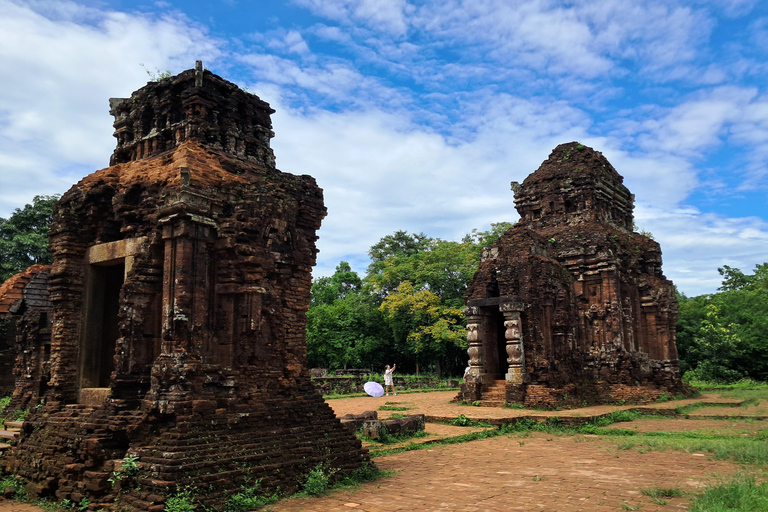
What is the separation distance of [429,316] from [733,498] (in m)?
29.9

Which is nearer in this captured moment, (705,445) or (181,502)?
(181,502)

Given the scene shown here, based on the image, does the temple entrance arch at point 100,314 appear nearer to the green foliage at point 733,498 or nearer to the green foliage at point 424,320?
the green foliage at point 733,498

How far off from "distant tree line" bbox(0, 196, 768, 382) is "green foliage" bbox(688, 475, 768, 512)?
24436 millimetres

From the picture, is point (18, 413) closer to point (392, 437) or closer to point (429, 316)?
point (392, 437)

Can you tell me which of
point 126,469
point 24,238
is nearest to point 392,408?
point 126,469

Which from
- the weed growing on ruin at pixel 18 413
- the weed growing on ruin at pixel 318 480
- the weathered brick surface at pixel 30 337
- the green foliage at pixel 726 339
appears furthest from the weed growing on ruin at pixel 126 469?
the green foliage at pixel 726 339

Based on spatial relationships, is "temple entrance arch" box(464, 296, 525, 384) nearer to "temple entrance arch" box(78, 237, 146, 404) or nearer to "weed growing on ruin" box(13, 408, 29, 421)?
"temple entrance arch" box(78, 237, 146, 404)

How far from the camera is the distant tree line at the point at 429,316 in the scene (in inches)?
1131

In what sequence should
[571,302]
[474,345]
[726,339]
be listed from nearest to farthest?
[474,345] → [571,302] → [726,339]

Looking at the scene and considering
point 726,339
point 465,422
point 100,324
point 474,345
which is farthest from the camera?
point 726,339

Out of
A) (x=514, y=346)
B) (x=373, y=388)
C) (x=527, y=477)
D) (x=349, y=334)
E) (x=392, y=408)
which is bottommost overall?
(x=527, y=477)

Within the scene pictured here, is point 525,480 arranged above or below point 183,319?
below

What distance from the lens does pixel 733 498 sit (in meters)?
6.59

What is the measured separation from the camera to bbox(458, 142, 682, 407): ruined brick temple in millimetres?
17495
